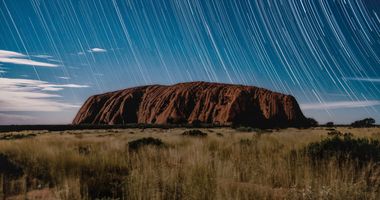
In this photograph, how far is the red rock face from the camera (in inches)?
4705

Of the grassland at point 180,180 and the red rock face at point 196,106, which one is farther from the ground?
the red rock face at point 196,106

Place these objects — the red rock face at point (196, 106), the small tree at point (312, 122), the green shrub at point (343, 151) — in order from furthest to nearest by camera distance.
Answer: the small tree at point (312, 122) < the red rock face at point (196, 106) < the green shrub at point (343, 151)

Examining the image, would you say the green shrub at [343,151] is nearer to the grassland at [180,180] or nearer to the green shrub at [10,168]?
the grassland at [180,180]

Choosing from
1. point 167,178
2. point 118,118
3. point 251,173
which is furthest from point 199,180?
point 118,118

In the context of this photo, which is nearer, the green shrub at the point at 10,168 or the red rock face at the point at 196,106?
the green shrub at the point at 10,168

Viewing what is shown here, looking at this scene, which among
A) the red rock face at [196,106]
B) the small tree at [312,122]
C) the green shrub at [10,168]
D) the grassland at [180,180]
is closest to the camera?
the grassland at [180,180]

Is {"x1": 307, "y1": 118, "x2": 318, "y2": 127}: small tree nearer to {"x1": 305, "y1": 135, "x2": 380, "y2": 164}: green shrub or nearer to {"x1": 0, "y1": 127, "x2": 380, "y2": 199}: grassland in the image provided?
{"x1": 305, "y1": 135, "x2": 380, "y2": 164}: green shrub

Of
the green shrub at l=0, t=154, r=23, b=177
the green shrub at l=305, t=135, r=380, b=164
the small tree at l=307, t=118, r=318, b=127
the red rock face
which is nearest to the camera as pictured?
the green shrub at l=0, t=154, r=23, b=177

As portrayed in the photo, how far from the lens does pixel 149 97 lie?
141 m

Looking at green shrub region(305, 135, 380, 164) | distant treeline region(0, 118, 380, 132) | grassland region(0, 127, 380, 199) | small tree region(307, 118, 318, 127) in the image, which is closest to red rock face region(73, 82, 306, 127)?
small tree region(307, 118, 318, 127)

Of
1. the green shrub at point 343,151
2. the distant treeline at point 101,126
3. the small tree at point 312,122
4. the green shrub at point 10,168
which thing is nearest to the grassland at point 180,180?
the green shrub at point 10,168

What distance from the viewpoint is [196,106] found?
12950 centimetres

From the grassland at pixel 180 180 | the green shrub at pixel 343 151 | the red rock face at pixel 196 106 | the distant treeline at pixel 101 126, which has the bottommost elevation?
the grassland at pixel 180 180

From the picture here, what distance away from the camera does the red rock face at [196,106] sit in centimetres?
11950
